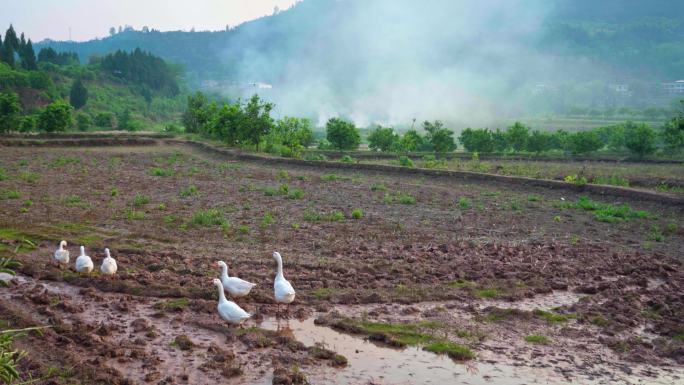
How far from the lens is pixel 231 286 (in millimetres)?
10180

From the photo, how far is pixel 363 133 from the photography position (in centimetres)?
7038

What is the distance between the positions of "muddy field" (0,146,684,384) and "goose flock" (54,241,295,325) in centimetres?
19

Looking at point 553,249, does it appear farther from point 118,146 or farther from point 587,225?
point 118,146

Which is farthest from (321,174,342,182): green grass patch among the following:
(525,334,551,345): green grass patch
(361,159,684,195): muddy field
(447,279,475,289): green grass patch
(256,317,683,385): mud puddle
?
(525,334,551,345): green grass patch

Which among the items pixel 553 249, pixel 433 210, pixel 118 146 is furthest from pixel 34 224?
pixel 118 146

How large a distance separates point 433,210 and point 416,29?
147472 mm

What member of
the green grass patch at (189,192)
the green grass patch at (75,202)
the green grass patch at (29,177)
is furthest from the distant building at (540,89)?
the green grass patch at (75,202)

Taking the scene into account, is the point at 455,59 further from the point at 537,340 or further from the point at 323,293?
the point at 537,340

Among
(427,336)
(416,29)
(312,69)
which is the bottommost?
(427,336)

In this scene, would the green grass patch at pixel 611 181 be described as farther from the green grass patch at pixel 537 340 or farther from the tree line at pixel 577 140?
the green grass patch at pixel 537 340

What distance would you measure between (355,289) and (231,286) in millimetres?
2247

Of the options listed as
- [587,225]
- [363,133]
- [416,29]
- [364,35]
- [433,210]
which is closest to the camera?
[587,225]

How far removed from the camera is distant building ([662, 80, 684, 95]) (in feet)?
313

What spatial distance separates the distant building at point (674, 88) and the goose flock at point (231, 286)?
100 metres
